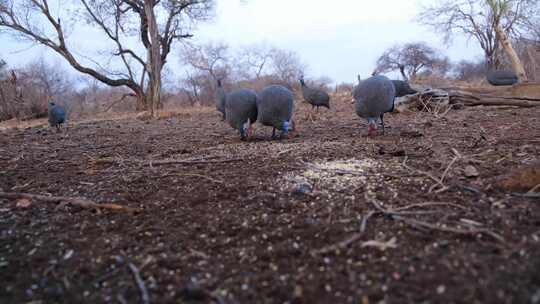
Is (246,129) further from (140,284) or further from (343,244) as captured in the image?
(140,284)

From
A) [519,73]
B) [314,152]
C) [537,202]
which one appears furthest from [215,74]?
[537,202]

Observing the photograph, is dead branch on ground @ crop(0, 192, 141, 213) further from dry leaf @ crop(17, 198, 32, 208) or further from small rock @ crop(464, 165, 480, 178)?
small rock @ crop(464, 165, 480, 178)

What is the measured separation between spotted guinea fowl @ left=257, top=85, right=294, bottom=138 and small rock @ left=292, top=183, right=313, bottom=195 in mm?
2410

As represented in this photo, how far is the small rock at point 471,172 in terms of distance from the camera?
2250 mm

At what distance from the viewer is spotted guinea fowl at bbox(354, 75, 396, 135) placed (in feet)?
14.3

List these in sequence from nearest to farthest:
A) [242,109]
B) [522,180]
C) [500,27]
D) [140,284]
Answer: [140,284] < [522,180] < [242,109] < [500,27]

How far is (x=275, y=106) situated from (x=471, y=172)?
2694 millimetres

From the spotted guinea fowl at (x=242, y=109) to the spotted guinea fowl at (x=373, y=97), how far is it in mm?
1477

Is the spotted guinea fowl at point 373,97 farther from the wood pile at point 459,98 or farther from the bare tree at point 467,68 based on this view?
the bare tree at point 467,68

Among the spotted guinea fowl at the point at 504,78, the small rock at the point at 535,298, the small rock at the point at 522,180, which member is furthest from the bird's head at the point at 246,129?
the spotted guinea fowl at the point at 504,78

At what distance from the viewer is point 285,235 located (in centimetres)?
163

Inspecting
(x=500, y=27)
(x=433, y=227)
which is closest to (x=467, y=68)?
(x=500, y=27)

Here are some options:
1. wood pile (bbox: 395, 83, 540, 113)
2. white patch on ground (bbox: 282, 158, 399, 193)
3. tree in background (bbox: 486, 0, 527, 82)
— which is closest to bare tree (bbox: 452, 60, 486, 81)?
tree in background (bbox: 486, 0, 527, 82)

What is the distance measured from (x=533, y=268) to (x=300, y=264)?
0.82m
